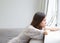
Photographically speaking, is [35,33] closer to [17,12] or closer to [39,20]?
[39,20]

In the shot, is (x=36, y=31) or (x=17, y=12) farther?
(x=17, y=12)

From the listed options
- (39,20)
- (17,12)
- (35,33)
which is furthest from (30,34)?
(17,12)

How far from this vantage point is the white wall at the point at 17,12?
125 inches

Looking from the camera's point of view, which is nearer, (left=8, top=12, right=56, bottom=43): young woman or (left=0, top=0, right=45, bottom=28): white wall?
(left=8, top=12, right=56, bottom=43): young woman

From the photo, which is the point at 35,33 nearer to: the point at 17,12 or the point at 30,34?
the point at 30,34

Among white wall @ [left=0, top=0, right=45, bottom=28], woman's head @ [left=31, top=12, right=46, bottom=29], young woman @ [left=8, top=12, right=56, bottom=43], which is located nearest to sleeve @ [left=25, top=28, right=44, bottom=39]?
young woman @ [left=8, top=12, right=56, bottom=43]

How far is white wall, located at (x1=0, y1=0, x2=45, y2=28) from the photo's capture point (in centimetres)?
318

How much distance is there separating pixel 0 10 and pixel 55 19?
1107mm

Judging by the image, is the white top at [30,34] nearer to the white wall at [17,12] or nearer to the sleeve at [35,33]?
the sleeve at [35,33]

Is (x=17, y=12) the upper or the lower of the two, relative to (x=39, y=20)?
lower

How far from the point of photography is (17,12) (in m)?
3.21

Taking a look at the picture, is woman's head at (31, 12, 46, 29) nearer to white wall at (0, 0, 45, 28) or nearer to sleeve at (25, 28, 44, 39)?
sleeve at (25, 28, 44, 39)

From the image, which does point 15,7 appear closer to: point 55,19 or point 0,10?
point 0,10

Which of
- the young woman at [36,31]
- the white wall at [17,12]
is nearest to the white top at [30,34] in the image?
the young woman at [36,31]
